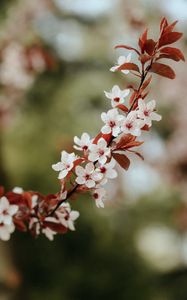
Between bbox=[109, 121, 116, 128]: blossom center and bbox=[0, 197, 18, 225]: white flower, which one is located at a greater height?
bbox=[109, 121, 116, 128]: blossom center

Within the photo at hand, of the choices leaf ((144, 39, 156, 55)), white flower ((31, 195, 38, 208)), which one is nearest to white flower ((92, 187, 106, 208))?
white flower ((31, 195, 38, 208))

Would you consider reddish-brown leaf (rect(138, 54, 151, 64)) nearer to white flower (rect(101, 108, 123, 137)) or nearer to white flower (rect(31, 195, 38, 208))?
white flower (rect(101, 108, 123, 137))

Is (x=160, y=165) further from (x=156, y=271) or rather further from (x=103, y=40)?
(x=103, y=40)

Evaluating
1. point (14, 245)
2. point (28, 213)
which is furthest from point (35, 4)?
point (28, 213)

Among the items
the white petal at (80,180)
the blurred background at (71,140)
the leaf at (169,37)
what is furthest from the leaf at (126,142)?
the blurred background at (71,140)

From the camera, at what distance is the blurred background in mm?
4281

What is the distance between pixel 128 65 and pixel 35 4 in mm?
3769

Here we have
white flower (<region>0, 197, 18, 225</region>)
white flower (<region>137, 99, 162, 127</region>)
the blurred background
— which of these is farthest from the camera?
A: the blurred background

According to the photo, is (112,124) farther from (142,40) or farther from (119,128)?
(142,40)

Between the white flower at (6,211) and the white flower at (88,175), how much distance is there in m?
0.22

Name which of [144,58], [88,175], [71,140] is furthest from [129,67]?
[71,140]

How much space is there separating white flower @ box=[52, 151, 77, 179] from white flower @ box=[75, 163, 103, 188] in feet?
0.09

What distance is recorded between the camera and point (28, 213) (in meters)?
1.20

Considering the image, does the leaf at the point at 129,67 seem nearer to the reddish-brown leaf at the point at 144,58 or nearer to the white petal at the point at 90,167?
the reddish-brown leaf at the point at 144,58
